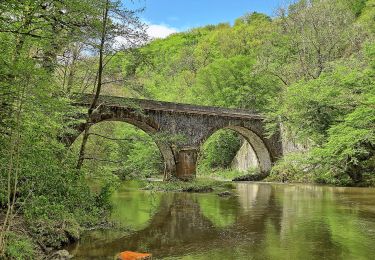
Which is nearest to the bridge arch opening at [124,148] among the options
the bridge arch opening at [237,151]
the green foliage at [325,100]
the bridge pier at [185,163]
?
the bridge pier at [185,163]

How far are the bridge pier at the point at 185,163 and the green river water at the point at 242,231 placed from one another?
10.6m

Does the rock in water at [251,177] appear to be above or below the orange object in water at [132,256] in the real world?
above

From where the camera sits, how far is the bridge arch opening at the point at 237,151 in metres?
35.1

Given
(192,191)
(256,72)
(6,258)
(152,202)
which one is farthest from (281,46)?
(6,258)

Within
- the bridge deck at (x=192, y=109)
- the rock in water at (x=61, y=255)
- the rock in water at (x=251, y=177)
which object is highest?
the bridge deck at (x=192, y=109)

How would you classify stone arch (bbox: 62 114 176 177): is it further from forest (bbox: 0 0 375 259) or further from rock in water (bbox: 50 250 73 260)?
rock in water (bbox: 50 250 73 260)

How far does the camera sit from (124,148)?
1508 centimetres

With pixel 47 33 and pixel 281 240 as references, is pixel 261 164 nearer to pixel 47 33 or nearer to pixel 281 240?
pixel 281 240

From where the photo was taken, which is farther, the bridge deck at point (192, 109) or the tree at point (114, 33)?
the bridge deck at point (192, 109)

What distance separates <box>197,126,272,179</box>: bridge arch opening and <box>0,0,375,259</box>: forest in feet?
0.52

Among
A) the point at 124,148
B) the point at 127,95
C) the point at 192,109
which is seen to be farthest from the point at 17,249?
the point at 192,109

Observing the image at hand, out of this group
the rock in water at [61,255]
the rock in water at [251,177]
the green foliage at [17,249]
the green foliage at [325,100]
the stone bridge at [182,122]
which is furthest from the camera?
the rock in water at [251,177]

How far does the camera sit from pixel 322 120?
2606 cm

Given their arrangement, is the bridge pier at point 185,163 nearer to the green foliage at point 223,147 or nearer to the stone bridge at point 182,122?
the stone bridge at point 182,122
